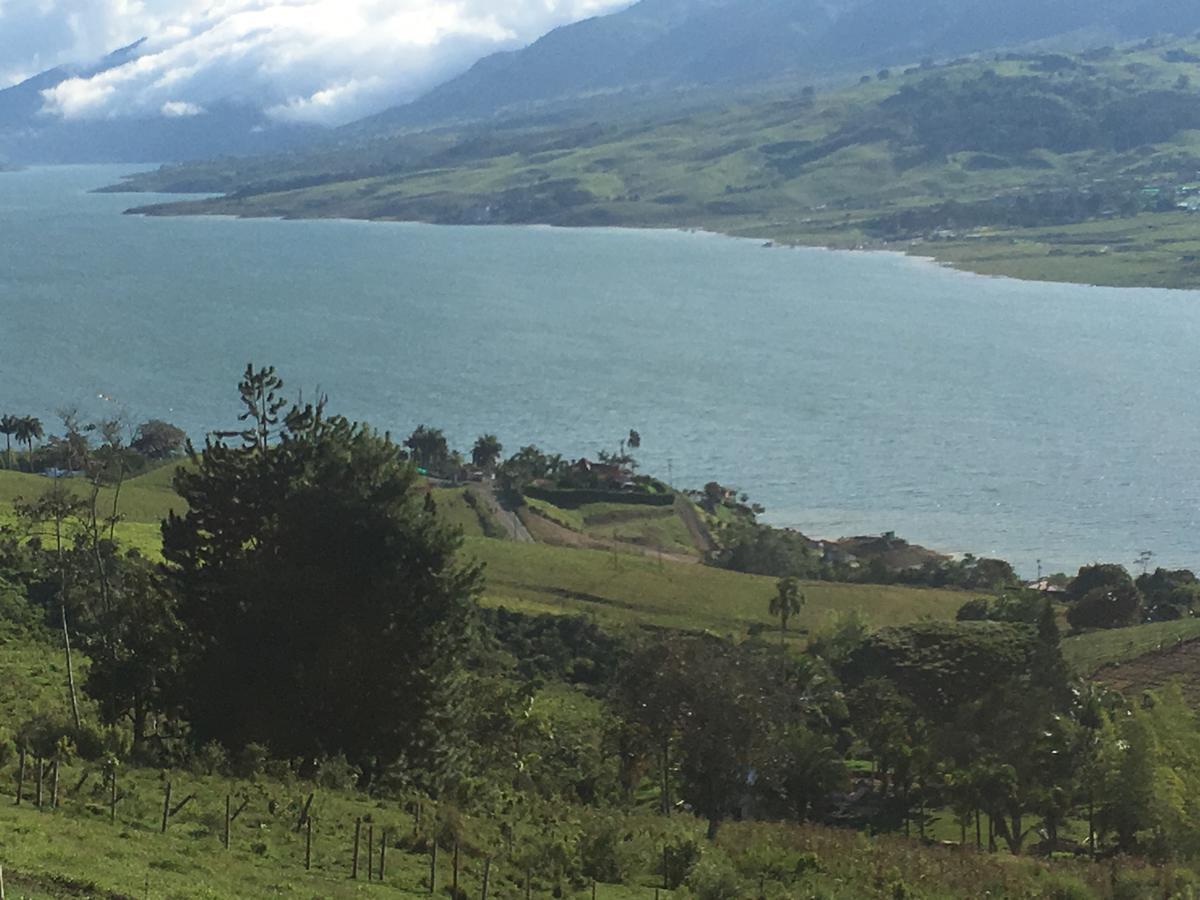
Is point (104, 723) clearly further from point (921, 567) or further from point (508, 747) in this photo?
point (921, 567)

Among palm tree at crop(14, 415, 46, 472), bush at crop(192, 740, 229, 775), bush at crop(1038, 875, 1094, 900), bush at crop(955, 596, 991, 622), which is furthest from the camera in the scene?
palm tree at crop(14, 415, 46, 472)

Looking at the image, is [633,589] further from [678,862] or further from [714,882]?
[714,882]

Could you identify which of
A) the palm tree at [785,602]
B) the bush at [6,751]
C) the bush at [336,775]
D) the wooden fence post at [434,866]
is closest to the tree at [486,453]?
the palm tree at [785,602]

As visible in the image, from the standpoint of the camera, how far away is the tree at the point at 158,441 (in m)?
92.9

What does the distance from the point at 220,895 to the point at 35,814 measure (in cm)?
337

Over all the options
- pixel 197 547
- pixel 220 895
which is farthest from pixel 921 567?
pixel 220 895

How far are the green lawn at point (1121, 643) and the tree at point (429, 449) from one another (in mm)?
46430

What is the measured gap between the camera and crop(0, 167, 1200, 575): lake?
92.8 m

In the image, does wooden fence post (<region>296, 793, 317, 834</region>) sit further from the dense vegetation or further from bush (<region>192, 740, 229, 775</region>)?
bush (<region>192, 740, 229, 775</region>)

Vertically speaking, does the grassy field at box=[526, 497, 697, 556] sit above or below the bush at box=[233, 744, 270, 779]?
below

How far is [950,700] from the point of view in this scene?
39.6m

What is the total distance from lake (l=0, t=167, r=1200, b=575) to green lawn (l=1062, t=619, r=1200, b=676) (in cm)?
2301

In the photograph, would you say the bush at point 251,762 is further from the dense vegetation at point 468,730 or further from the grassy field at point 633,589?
the grassy field at point 633,589

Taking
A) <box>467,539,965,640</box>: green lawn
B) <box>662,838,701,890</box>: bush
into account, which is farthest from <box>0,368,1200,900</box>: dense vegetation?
<box>467,539,965,640</box>: green lawn
